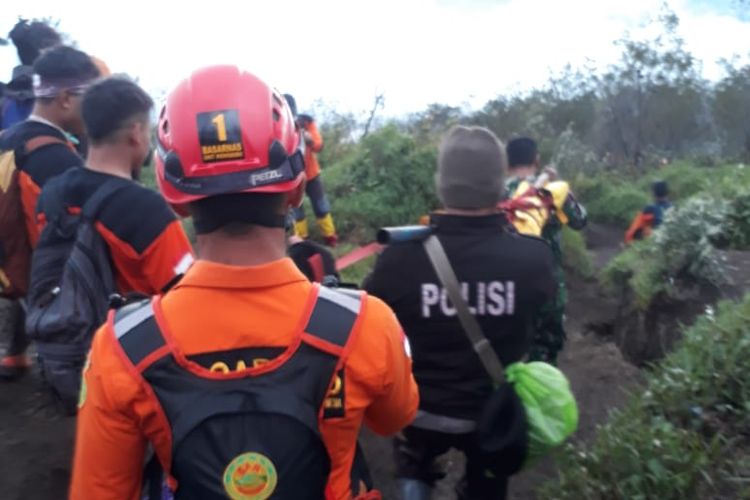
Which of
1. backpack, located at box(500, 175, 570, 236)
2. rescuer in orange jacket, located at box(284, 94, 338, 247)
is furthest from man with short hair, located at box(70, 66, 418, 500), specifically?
rescuer in orange jacket, located at box(284, 94, 338, 247)

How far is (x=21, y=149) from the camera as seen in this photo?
4027 millimetres

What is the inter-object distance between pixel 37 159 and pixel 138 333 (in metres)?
2.46

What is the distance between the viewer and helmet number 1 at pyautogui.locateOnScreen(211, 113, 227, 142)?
188 cm

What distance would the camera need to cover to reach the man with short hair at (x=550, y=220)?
4051 mm

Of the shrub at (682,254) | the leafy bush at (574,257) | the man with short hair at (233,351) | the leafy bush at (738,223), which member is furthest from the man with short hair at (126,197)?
the leafy bush at (574,257)

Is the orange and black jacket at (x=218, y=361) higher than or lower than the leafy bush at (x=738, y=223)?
higher

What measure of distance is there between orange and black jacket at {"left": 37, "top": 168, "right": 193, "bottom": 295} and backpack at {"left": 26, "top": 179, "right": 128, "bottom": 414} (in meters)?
0.04

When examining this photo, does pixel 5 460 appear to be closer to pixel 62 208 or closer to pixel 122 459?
pixel 62 208

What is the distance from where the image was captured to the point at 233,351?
184cm

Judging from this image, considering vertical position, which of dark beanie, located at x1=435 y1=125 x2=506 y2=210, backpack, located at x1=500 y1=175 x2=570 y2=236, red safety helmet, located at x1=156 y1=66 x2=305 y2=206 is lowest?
backpack, located at x1=500 y1=175 x2=570 y2=236

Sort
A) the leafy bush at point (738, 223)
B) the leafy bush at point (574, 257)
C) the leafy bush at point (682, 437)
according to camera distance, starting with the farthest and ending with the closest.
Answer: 1. the leafy bush at point (574, 257)
2. the leafy bush at point (738, 223)
3. the leafy bush at point (682, 437)

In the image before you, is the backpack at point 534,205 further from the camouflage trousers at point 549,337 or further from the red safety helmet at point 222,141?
the red safety helmet at point 222,141

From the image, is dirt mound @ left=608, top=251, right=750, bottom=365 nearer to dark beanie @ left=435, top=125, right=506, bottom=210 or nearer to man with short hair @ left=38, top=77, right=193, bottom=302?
dark beanie @ left=435, top=125, right=506, bottom=210

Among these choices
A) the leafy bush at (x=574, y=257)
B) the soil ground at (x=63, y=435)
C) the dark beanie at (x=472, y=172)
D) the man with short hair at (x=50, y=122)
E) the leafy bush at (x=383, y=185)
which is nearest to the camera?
the dark beanie at (x=472, y=172)
